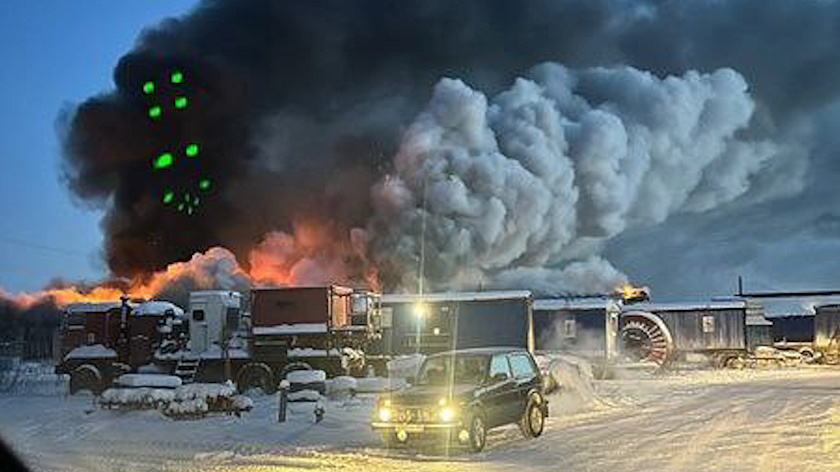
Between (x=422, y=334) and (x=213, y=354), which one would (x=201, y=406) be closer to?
(x=213, y=354)

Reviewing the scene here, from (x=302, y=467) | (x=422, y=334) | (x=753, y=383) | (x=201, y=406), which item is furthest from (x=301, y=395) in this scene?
(x=753, y=383)

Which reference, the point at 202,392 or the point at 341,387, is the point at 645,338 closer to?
the point at 341,387

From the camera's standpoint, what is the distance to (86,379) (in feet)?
113

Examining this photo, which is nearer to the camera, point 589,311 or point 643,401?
point 643,401

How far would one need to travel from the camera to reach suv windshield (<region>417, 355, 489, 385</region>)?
18016 millimetres

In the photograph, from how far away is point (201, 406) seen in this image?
24.1 metres

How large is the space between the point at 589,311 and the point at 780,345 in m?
28.5

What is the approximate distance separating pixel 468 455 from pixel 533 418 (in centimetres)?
274

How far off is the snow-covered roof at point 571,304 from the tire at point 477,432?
28640 millimetres

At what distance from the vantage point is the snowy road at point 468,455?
49.2ft

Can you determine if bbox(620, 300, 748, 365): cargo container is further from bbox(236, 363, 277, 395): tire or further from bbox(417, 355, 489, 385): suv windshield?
bbox(417, 355, 489, 385): suv windshield

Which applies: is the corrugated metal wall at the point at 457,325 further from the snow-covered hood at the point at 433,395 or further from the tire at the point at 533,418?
the snow-covered hood at the point at 433,395

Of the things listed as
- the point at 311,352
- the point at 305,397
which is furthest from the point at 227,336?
the point at 305,397

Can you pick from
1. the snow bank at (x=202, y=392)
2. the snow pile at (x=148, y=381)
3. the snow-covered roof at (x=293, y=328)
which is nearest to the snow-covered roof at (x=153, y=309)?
the snow-covered roof at (x=293, y=328)
